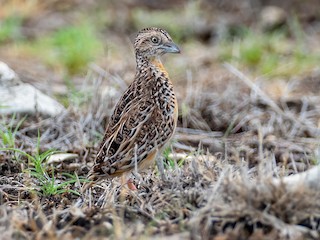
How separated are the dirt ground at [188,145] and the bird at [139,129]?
0.39 ft

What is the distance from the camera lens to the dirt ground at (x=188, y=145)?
4.03 meters

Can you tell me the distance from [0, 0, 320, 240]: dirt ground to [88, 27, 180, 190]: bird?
0.12 metres

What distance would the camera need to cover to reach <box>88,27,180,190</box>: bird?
197 inches

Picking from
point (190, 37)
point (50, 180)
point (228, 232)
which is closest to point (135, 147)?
point (50, 180)

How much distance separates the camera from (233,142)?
700 centimetres

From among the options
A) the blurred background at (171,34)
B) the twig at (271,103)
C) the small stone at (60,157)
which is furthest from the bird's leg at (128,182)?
the blurred background at (171,34)

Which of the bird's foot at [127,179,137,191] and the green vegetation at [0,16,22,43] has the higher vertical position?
the green vegetation at [0,16,22,43]

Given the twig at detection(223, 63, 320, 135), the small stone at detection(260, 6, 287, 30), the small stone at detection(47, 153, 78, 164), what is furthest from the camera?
the small stone at detection(260, 6, 287, 30)

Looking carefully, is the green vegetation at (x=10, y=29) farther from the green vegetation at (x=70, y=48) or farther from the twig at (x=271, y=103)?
the twig at (x=271, y=103)

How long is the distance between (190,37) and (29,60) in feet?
8.39

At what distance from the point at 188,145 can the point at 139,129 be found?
6.39 ft

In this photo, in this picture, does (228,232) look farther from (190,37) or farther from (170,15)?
(170,15)

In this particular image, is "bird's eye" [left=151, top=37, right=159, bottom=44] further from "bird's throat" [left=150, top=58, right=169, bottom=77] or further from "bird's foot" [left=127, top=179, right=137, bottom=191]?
"bird's foot" [left=127, top=179, right=137, bottom=191]

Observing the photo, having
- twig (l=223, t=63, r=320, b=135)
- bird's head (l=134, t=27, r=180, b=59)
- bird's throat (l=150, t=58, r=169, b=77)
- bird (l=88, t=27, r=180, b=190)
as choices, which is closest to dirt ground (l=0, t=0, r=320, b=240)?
twig (l=223, t=63, r=320, b=135)
